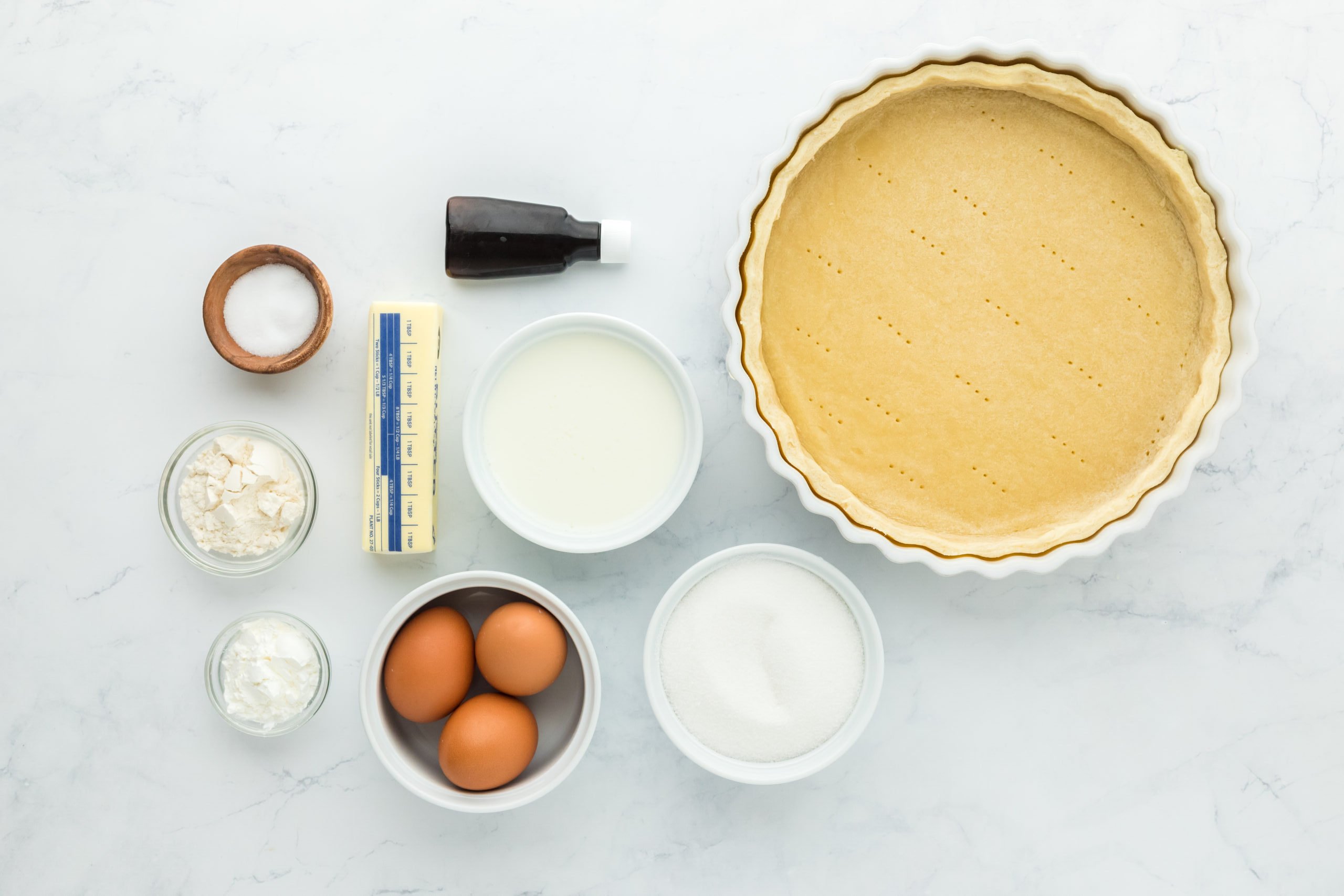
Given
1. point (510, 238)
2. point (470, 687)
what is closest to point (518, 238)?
point (510, 238)

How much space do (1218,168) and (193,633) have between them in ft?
6.36

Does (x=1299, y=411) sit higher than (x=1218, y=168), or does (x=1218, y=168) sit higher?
(x=1218, y=168)

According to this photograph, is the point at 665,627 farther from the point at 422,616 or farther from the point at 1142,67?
the point at 1142,67

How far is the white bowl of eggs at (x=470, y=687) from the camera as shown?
1211mm

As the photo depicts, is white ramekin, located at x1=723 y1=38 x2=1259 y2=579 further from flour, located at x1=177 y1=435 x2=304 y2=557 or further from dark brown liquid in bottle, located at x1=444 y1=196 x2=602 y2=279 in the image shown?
flour, located at x1=177 y1=435 x2=304 y2=557

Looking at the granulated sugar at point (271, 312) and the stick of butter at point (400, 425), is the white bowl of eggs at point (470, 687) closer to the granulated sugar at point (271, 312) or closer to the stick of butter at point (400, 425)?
the stick of butter at point (400, 425)

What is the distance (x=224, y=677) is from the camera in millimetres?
1360

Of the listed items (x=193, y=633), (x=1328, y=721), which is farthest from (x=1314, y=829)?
(x=193, y=633)

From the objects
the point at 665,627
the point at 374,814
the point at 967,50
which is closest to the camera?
the point at 967,50

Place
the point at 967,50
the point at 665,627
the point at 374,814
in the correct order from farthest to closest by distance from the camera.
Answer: the point at 374,814, the point at 665,627, the point at 967,50

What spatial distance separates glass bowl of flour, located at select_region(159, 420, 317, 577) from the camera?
1.30 m

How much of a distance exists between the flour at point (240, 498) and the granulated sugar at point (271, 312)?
0.54 ft

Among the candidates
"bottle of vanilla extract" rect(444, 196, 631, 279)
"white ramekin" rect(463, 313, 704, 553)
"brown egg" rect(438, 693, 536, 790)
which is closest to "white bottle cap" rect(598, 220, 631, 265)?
"bottle of vanilla extract" rect(444, 196, 631, 279)

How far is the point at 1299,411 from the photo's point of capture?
1414 millimetres
